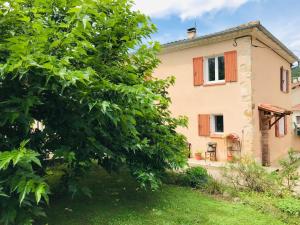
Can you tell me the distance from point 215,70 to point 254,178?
8027 mm

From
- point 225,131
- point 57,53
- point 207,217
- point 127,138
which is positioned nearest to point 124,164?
point 127,138

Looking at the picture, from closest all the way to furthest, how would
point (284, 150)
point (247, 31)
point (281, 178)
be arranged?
point (281, 178)
point (247, 31)
point (284, 150)

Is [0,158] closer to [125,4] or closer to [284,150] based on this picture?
[125,4]

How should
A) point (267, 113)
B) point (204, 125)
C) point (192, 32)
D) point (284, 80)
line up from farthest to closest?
1. point (284, 80)
2. point (192, 32)
3. point (204, 125)
4. point (267, 113)

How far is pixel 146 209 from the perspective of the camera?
6203 mm

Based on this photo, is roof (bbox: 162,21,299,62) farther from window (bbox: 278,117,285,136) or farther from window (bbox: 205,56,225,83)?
window (bbox: 278,117,285,136)

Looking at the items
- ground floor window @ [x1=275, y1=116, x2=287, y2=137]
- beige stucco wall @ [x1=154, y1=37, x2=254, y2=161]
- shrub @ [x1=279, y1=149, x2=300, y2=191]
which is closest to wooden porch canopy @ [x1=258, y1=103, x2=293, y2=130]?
beige stucco wall @ [x1=154, y1=37, x2=254, y2=161]

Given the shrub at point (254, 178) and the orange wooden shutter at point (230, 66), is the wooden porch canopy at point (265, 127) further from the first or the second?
the shrub at point (254, 178)

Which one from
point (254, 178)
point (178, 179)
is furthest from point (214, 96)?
point (254, 178)

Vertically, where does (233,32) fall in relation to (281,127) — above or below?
above

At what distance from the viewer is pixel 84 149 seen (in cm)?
476

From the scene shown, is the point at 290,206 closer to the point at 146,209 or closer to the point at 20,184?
the point at 146,209

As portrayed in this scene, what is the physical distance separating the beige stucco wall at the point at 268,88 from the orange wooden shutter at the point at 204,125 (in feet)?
7.77

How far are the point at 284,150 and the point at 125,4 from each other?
1603cm
